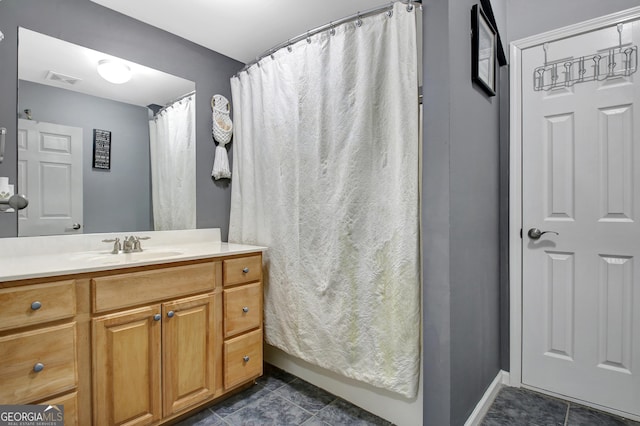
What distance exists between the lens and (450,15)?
126cm

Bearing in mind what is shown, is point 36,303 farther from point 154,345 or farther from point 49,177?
point 49,177

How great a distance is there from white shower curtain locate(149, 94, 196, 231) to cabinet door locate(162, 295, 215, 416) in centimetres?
74

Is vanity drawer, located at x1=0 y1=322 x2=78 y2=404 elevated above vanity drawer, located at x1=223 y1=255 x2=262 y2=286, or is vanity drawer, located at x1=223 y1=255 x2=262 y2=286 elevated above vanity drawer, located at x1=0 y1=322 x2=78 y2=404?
vanity drawer, located at x1=223 y1=255 x2=262 y2=286

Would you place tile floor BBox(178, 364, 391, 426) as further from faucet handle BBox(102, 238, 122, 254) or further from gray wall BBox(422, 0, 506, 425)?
faucet handle BBox(102, 238, 122, 254)

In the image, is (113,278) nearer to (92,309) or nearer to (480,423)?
(92,309)

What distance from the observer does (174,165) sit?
2.14 metres

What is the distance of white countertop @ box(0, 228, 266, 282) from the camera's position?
1.19 metres

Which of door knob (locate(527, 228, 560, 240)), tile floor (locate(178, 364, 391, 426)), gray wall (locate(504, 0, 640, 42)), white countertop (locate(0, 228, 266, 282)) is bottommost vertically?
tile floor (locate(178, 364, 391, 426))

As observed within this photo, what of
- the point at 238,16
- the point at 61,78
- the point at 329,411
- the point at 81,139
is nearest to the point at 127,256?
the point at 81,139

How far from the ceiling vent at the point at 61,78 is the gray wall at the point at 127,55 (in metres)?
0.13

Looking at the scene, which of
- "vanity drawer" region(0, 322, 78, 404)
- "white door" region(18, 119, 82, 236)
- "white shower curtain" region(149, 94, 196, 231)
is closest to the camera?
"vanity drawer" region(0, 322, 78, 404)

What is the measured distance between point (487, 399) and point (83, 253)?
2416 mm

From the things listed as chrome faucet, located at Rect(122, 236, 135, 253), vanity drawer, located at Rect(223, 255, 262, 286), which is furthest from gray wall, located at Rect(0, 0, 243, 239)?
vanity drawer, located at Rect(223, 255, 262, 286)

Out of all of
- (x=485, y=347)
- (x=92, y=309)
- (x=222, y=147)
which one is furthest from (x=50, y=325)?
(x=485, y=347)
